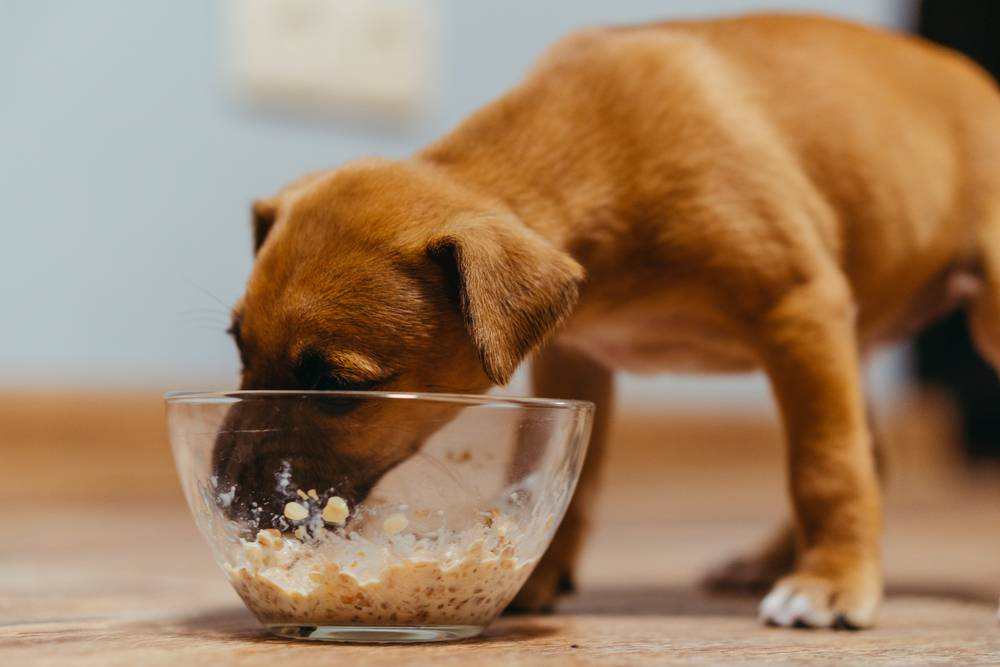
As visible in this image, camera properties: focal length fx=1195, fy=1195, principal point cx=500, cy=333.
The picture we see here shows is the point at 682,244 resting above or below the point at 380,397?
above

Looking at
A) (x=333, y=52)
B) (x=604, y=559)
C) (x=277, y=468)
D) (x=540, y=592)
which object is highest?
(x=333, y=52)

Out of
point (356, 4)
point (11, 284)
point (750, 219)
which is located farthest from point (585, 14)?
point (750, 219)

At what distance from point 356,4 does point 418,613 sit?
6.40 ft

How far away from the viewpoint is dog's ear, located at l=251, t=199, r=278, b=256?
4.90 ft

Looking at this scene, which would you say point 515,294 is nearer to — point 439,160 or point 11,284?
point 439,160

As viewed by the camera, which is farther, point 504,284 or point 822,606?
point 822,606

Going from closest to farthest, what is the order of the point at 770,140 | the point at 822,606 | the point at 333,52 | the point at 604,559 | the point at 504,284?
1. the point at 504,284
2. the point at 822,606
3. the point at 770,140
4. the point at 604,559
5. the point at 333,52

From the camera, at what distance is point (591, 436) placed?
177 centimetres

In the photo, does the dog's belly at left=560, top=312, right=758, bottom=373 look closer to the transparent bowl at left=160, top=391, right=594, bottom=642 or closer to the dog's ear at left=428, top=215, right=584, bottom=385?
the dog's ear at left=428, top=215, right=584, bottom=385

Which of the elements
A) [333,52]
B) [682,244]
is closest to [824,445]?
[682,244]

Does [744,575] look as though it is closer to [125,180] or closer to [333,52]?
[333,52]

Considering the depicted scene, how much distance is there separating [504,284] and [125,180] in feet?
5.97

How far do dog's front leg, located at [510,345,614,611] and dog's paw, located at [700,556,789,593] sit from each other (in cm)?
23

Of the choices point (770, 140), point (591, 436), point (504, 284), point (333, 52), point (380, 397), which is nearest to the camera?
point (380, 397)
